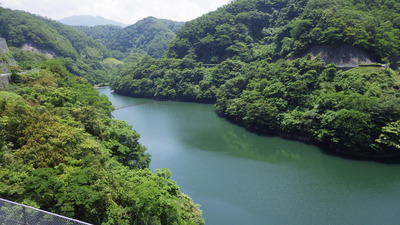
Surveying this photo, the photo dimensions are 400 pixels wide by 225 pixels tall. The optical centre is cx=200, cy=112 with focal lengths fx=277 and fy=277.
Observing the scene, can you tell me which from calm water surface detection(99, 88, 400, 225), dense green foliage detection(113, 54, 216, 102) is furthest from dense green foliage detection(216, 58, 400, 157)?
dense green foliage detection(113, 54, 216, 102)

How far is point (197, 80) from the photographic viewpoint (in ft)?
198

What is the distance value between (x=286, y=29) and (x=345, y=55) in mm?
15957

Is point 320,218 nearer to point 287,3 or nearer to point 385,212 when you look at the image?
point 385,212

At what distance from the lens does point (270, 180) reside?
22328 mm

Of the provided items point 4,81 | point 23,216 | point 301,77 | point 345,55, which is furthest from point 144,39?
point 23,216

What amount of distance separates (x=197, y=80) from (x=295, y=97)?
29207 millimetres

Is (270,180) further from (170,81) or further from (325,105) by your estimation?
(170,81)

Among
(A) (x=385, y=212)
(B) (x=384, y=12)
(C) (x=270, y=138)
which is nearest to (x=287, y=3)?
(B) (x=384, y=12)

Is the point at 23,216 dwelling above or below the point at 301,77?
below

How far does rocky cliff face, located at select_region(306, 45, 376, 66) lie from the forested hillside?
595 mm

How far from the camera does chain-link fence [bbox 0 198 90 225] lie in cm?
706

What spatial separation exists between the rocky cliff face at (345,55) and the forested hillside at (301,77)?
59 centimetres

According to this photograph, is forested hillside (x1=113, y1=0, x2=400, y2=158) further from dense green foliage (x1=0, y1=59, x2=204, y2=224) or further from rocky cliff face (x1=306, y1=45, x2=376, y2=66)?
dense green foliage (x1=0, y1=59, x2=204, y2=224)

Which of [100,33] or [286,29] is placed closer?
[286,29]
